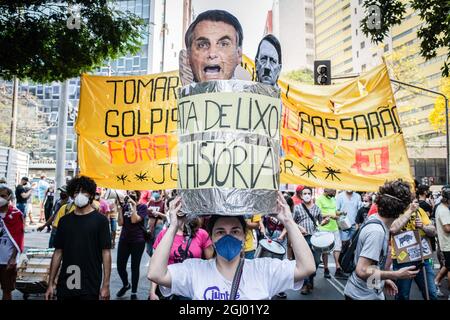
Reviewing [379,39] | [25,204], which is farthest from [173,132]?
[25,204]

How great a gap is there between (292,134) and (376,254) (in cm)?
168

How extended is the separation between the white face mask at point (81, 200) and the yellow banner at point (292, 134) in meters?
0.32

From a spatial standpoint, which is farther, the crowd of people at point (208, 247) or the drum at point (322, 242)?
the drum at point (322, 242)

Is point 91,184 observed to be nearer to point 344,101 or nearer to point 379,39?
point 344,101

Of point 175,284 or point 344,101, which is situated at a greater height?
point 344,101

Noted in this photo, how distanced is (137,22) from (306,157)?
4.52 metres

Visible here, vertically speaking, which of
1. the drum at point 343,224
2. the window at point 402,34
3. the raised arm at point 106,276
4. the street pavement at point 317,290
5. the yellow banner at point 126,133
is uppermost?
the window at point 402,34

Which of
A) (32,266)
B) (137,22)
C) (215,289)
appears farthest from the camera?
(137,22)

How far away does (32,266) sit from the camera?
5.62 metres

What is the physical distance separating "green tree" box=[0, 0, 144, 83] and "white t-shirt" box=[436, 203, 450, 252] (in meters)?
5.86

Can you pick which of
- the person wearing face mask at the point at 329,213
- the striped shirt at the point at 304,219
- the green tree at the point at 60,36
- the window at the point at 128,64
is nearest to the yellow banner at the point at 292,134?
→ the green tree at the point at 60,36

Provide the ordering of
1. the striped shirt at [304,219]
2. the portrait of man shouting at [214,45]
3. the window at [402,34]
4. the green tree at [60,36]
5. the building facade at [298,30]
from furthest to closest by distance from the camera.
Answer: the building facade at [298,30]
the window at [402,34]
the striped shirt at [304,219]
the green tree at [60,36]
the portrait of man shouting at [214,45]

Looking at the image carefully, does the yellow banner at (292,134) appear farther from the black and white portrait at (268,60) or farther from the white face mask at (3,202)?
the black and white portrait at (268,60)

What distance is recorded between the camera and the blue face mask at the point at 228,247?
92.4 inches
